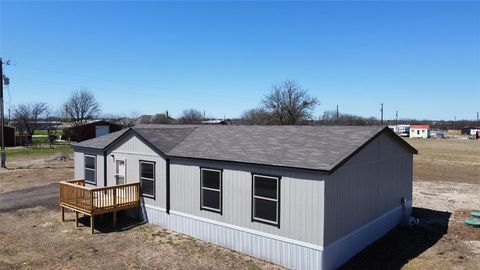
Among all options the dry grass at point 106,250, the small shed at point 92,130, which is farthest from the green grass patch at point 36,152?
the dry grass at point 106,250

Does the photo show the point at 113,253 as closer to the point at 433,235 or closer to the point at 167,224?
the point at 167,224

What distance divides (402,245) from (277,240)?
4.65 metres

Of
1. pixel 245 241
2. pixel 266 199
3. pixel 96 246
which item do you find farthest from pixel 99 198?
pixel 266 199

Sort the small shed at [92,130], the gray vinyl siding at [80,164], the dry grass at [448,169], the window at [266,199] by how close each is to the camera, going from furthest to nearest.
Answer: the small shed at [92,130] < the dry grass at [448,169] < the gray vinyl siding at [80,164] < the window at [266,199]

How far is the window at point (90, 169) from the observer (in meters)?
16.8

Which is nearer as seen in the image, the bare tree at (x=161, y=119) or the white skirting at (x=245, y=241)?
the white skirting at (x=245, y=241)

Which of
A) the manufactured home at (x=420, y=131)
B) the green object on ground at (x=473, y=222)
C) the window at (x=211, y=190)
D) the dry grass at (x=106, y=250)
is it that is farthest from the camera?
the manufactured home at (x=420, y=131)

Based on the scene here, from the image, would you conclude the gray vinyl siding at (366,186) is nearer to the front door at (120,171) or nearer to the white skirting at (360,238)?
the white skirting at (360,238)

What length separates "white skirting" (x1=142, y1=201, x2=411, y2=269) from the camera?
1000 cm

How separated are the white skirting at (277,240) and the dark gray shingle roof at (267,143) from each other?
7.09 ft

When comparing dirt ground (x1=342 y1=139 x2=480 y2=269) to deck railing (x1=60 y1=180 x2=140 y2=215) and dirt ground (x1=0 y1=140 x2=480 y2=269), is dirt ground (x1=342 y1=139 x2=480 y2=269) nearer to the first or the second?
dirt ground (x1=0 y1=140 x2=480 y2=269)

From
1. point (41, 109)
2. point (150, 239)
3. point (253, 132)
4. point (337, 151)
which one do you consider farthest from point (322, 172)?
Result: point (41, 109)

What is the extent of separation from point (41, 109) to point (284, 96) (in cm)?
4878

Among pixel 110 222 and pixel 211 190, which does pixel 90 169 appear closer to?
pixel 110 222
